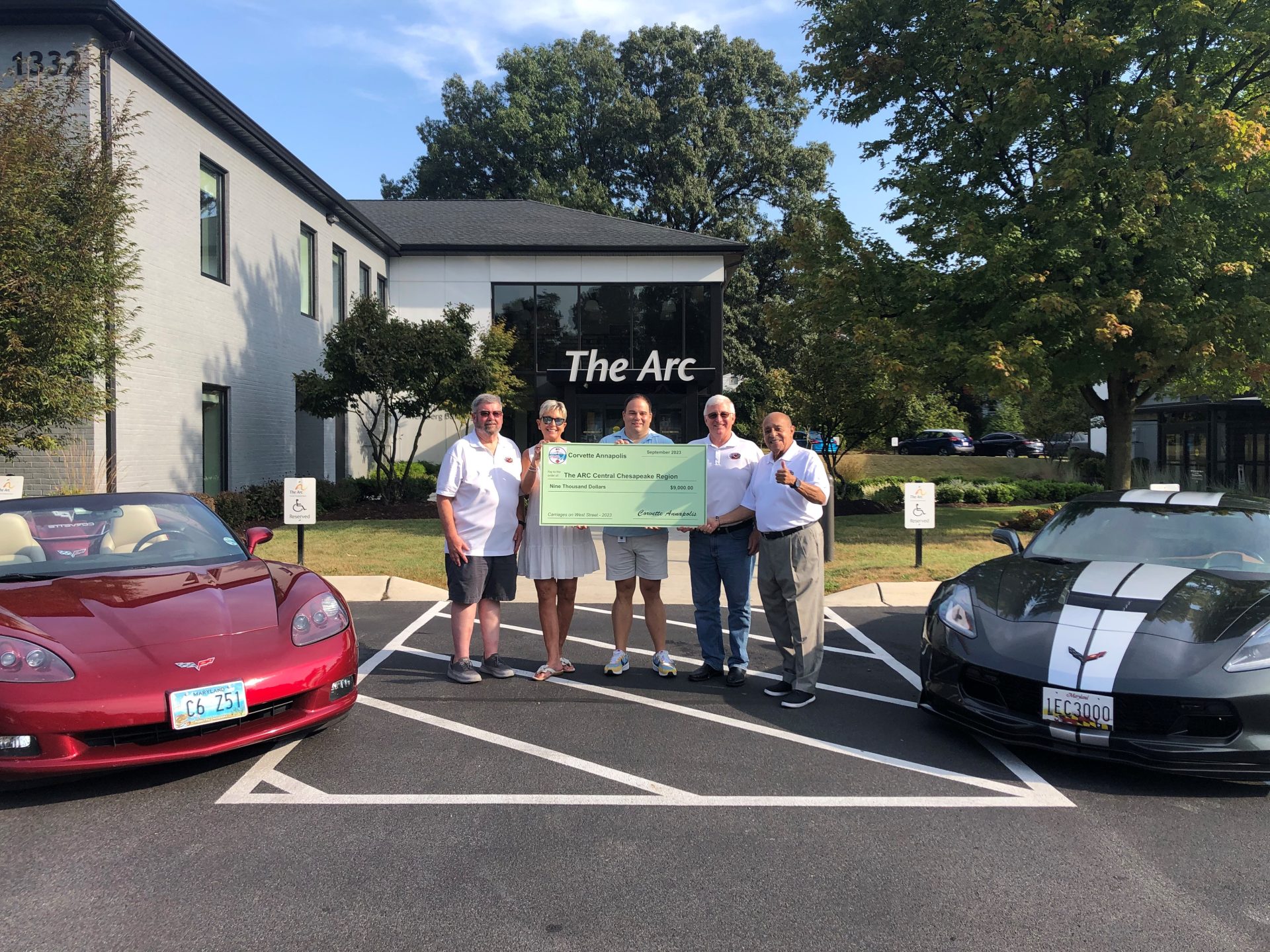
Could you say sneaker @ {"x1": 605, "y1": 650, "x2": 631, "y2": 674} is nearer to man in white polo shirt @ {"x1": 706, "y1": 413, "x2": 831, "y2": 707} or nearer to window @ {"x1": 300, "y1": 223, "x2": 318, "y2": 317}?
man in white polo shirt @ {"x1": 706, "y1": 413, "x2": 831, "y2": 707}

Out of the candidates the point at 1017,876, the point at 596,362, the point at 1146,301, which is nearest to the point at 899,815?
the point at 1017,876

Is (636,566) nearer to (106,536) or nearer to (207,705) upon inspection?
(207,705)

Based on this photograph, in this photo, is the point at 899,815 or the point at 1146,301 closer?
the point at 899,815

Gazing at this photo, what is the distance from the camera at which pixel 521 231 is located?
23328mm

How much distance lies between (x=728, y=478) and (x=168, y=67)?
11.4 metres

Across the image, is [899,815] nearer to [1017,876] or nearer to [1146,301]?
[1017,876]

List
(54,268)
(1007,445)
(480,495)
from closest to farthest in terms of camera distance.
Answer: (480,495) → (54,268) → (1007,445)

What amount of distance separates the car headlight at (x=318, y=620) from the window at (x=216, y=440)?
10784mm

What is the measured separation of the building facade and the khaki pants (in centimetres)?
950

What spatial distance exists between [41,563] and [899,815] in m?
4.47

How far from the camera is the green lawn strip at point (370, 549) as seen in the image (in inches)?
392

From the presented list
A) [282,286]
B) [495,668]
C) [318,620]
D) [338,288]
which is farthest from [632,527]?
[338,288]

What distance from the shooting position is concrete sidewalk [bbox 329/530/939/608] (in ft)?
28.7

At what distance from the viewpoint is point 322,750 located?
4.39m
